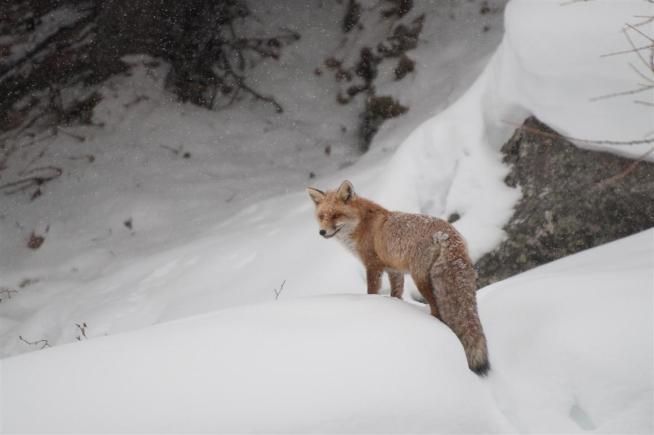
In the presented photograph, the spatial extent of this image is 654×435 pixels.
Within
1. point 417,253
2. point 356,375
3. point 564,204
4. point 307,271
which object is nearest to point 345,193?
point 417,253

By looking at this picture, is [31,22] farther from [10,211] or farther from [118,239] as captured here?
[118,239]

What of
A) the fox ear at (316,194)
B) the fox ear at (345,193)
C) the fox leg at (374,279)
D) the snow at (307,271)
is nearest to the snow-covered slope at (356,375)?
the snow at (307,271)

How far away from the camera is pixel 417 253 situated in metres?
3.27

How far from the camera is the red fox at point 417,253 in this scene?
2787 millimetres

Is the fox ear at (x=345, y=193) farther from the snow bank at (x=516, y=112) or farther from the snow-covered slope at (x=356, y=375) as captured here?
the snow-covered slope at (x=356, y=375)

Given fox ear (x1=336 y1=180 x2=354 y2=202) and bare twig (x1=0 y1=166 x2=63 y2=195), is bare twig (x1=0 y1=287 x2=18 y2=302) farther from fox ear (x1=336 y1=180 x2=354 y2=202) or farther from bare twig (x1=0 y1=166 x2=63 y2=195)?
fox ear (x1=336 y1=180 x2=354 y2=202)

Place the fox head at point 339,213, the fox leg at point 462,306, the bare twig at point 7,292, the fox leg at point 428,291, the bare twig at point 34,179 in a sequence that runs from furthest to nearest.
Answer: the bare twig at point 34,179 < the bare twig at point 7,292 < the fox head at point 339,213 < the fox leg at point 428,291 < the fox leg at point 462,306

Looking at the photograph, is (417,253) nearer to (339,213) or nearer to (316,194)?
(339,213)

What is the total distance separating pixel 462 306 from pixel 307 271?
2.58 m

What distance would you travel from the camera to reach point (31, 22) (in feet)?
26.7

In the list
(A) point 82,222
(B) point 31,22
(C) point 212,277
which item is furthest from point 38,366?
(B) point 31,22

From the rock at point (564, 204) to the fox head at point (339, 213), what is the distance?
4.37 ft

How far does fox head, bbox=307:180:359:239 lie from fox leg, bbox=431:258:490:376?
Answer: 3.55ft

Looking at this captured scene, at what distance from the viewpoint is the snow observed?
2117mm
